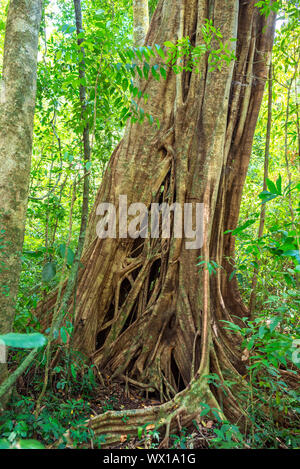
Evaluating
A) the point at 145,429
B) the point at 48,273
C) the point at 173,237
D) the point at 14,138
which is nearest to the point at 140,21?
the point at 173,237

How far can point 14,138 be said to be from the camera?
1689 mm

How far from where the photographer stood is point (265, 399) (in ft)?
6.67

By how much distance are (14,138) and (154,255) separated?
57.7 inches

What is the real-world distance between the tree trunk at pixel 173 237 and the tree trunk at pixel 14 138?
0.92 m

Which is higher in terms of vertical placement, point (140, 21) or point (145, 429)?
point (140, 21)

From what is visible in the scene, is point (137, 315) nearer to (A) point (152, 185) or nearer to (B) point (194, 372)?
(B) point (194, 372)

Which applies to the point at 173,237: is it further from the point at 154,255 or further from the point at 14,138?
the point at 14,138

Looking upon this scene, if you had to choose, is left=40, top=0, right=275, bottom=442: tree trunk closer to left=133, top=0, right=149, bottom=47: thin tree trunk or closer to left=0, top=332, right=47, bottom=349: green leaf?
left=133, top=0, right=149, bottom=47: thin tree trunk

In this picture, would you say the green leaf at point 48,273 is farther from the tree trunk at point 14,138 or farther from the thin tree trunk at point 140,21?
the thin tree trunk at point 140,21

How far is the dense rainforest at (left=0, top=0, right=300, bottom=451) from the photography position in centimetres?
170

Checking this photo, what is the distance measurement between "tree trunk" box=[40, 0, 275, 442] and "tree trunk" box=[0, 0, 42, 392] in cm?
92

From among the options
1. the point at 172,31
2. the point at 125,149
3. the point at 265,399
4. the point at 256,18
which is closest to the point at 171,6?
the point at 172,31

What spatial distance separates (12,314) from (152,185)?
162 cm

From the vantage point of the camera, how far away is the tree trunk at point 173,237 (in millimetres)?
2406
